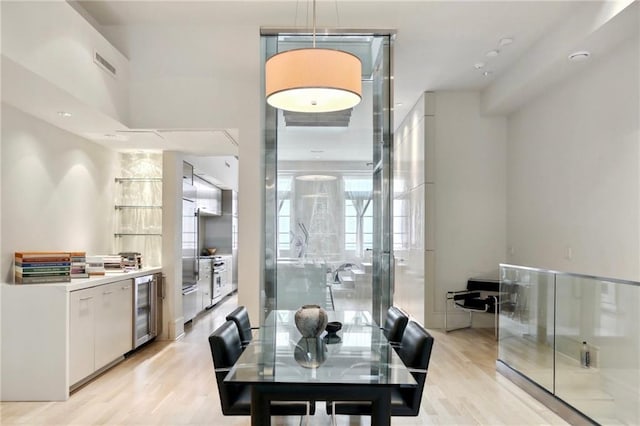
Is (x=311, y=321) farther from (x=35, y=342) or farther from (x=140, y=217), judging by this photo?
(x=140, y=217)

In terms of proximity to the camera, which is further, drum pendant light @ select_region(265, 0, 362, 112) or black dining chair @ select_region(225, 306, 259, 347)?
black dining chair @ select_region(225, 306, 259, 347)

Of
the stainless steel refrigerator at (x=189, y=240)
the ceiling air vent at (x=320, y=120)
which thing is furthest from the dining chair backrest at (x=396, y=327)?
the stainless steel refrigerator at (x=189, y=240)

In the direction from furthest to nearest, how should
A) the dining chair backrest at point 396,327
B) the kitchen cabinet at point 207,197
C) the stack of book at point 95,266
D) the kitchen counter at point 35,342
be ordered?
the kitchen cabinet at point 207,197 < the stack of book at point 95,266 < the kitchen counter at point 35,342 < the dining chair backrest at point 396,327

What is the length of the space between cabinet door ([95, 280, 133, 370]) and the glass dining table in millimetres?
2277

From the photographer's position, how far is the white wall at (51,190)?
3.85 meters

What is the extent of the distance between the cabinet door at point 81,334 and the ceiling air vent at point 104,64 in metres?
1.95

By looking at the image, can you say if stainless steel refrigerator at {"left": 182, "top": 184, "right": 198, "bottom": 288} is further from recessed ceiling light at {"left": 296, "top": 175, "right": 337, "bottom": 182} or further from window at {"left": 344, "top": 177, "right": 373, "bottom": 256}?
Answer: window at {"left": 344, "top": 177, "right": 373, "bottom": 256}

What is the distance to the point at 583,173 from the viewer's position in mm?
4676

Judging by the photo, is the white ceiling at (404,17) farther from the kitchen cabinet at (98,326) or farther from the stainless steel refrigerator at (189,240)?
the stainless steel refrigerator at (189,240)

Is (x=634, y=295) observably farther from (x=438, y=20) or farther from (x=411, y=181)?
(x=411, y=181)

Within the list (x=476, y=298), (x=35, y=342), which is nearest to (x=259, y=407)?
(x=35, y=342)

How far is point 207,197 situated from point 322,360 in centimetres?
663

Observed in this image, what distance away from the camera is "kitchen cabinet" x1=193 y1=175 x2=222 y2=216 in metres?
7.71

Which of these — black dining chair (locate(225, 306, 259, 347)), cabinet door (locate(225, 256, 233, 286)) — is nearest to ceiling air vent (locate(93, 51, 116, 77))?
black dining chair (locate(225, 306, 259, 347))
